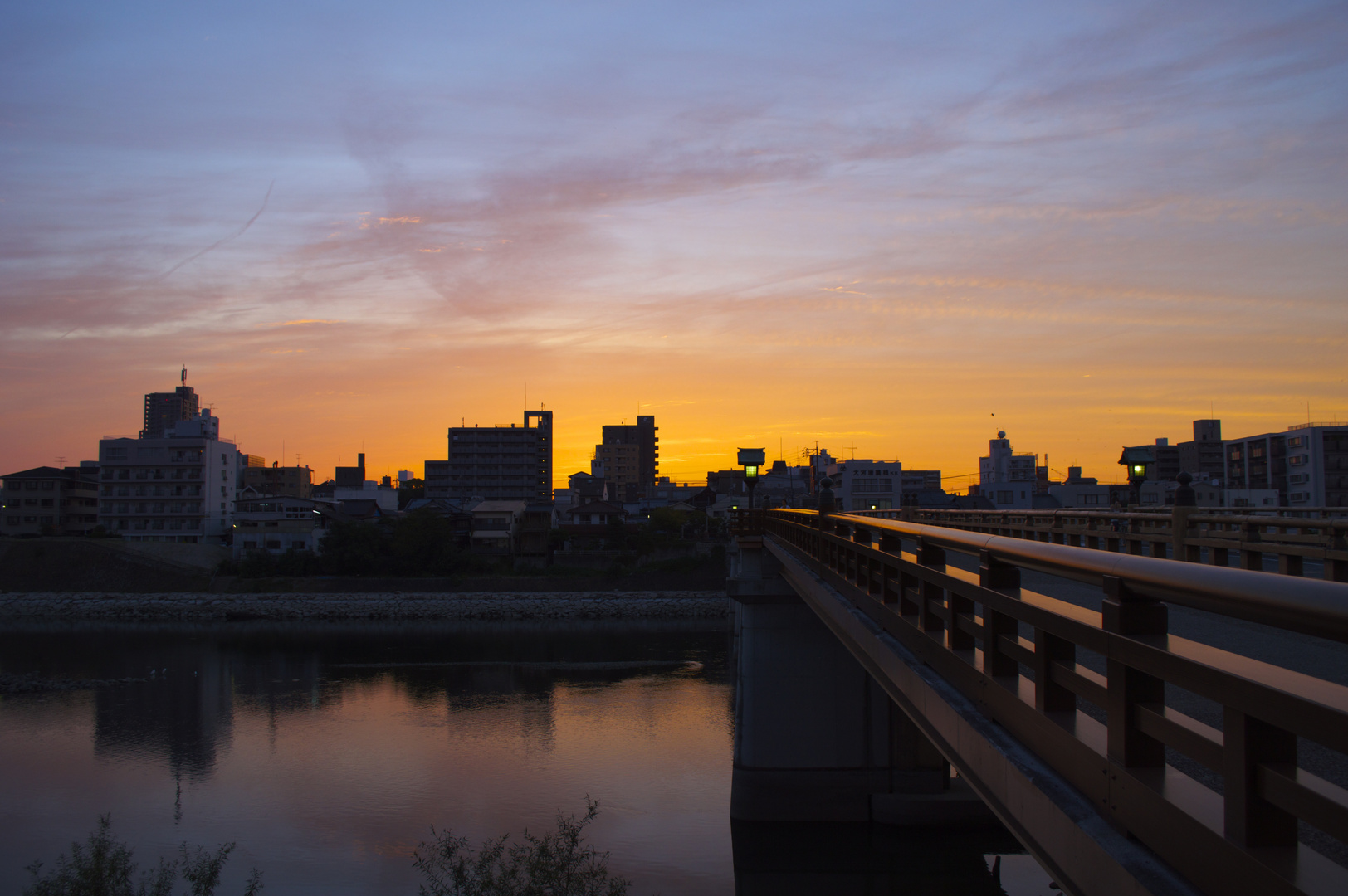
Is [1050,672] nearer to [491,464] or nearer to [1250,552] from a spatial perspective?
[1250,552]

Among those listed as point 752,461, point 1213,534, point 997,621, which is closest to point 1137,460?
point 1213,534

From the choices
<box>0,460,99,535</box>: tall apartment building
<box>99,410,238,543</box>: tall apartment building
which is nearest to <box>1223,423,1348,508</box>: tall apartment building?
<box>99,410,238,543</box>: tall apartment building

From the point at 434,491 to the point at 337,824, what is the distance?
7183 cm

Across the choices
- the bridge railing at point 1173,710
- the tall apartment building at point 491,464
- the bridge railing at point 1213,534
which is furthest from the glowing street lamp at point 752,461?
the tall apartment building at point 491,464

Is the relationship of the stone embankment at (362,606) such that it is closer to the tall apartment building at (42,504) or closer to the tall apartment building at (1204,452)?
the tall apartment building at (42,504)

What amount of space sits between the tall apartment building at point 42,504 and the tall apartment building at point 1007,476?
2517 inches

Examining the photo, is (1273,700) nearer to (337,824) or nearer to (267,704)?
(337,824)

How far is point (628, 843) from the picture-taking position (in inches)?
653

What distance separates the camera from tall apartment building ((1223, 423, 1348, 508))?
46.4 m

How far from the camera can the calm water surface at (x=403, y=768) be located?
14992 mm

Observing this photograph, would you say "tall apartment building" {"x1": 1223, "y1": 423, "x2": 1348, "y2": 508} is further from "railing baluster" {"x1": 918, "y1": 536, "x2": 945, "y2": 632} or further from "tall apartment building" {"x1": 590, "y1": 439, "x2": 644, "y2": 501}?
"tall apartment building" {"x1": 590, "y1": 439, "x2": 644, "y2": 501}

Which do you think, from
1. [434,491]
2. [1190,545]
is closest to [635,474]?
[434,491]

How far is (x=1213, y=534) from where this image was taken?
37.2 ft

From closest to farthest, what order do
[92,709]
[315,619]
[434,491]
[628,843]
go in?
1. [628,843]
2. [92,709]
3. [315,619]
4. [434,491]
